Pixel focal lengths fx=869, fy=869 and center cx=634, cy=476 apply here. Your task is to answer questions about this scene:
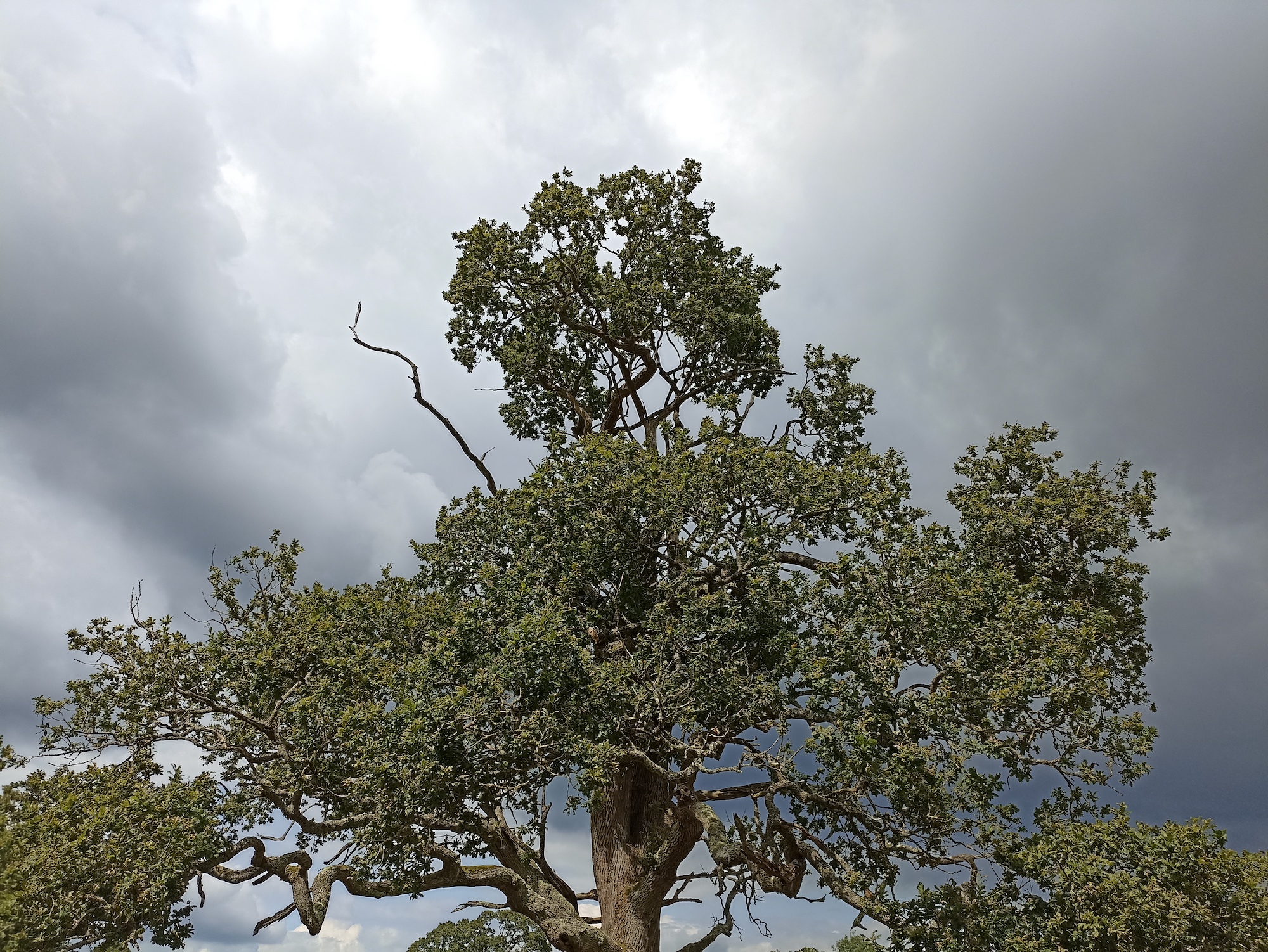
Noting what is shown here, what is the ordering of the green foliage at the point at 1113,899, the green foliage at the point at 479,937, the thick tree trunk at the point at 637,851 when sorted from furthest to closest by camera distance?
1. the green foliage at the point at 479,937
2. the thick tree trunk at the point at 637,851
3. the green foliage at the point at 1113,899

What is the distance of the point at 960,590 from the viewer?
45.3 feet

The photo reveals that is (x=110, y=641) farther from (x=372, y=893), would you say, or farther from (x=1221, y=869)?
(x=1221, y=869)

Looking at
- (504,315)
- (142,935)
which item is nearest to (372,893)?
(142,935)

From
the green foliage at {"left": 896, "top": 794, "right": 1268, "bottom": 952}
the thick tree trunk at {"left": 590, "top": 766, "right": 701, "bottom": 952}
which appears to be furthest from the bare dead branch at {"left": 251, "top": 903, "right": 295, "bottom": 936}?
the green foliage at {"left": 896, "top": 794, "right": 1268, "bottom": 952}

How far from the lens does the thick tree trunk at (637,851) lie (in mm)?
16141

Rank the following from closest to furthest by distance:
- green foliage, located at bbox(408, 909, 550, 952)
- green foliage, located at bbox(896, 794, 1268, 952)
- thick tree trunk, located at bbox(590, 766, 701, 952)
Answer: green foliage, located at bbox(896, 794, 1268, 952) < thick tree trunk, located at bbox(590, 766, 701, 952) < green foliage, located at bbox(408, 909, 550, 952)

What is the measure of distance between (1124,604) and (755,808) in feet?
27.8

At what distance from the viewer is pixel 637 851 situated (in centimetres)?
1659

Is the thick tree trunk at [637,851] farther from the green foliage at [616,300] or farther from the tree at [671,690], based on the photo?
the green foliage at [616,300]

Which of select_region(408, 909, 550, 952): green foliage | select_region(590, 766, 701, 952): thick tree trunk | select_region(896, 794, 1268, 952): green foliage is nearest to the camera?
select_region(896, 794, 1268, 952): green foliage

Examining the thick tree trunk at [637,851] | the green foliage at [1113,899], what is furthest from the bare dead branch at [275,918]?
the green foliage at [1113,899]

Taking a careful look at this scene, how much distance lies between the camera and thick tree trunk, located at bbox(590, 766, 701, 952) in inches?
635

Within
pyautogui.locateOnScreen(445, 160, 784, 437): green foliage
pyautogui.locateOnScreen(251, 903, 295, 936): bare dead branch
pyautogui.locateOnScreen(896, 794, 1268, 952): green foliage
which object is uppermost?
pyautogui.locateOnScreen(445, 160, 784, 437): green foliage

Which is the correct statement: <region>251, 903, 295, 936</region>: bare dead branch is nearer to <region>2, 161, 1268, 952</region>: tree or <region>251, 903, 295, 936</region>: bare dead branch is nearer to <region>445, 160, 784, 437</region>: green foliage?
<region>2, 161, 1268, 952</region>: tree
